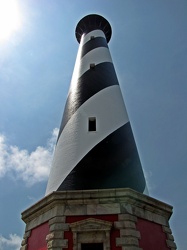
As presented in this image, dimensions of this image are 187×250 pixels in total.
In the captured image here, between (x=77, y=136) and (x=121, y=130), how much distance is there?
1.24 metres

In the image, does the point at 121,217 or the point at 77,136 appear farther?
the point at 77,136

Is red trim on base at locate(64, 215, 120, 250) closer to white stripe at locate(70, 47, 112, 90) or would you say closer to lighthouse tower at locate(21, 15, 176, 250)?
lighthouse tower at locate(21, 15, 176, 250)

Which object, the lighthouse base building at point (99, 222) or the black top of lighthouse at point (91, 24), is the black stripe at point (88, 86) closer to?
the lighthouse base building at point (99, 222)

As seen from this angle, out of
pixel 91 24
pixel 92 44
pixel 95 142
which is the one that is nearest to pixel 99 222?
pixel 95 142

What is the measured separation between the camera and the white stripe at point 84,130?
270 inches

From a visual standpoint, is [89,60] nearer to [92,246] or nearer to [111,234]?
[111,234]

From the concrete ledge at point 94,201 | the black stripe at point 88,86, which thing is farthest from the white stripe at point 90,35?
the concrete ledge at point 94,201

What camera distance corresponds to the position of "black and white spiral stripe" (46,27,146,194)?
655 centimetres

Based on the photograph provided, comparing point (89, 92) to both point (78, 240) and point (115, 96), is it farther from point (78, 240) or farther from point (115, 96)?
point (78, 240)

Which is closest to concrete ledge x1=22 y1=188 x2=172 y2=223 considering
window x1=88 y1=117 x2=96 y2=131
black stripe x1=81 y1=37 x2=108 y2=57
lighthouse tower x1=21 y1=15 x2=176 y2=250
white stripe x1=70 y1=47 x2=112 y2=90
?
lighthouse tower x1=21 y1=15 x2=176 y2=250

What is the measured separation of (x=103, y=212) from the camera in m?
5.62

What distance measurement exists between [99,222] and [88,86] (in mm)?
4231

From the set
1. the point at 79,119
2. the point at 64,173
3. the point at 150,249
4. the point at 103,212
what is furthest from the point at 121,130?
the point at 150,249

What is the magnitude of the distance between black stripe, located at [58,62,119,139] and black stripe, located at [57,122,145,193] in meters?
1.48
